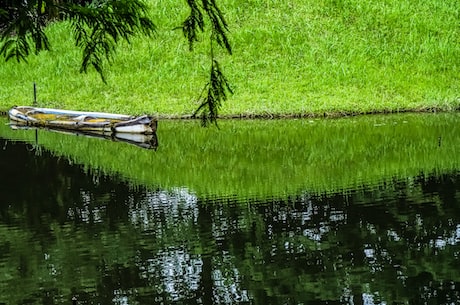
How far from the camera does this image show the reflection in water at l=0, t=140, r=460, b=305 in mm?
12211

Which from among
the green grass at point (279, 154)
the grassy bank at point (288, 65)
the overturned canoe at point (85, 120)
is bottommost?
the green grass at point (279, 154)

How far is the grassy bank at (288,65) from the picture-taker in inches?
1570

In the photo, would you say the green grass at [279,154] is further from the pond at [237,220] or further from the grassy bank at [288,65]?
the grassy bank at [288,65]

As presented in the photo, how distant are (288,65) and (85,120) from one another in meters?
14.5

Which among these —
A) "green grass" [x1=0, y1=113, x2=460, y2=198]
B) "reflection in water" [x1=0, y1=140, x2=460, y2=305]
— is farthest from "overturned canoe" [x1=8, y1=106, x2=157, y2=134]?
"reflection in water" [x1=0, y1=140, x2=460, y2=305]

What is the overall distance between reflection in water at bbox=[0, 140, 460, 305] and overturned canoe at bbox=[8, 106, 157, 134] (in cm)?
1087

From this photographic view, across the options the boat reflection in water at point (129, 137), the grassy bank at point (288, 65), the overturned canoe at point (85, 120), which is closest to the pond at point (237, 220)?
the boat reflection in water at point (129, 137)

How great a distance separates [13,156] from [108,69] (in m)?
19.3

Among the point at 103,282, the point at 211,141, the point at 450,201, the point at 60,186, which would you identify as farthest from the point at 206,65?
the point at 103,282

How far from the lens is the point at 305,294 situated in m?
12.0

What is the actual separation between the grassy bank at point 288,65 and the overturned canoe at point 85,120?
16.1ft

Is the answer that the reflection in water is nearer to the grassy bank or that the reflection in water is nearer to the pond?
the pond

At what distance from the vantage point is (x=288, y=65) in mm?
44188

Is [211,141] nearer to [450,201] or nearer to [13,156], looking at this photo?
[13,156]
